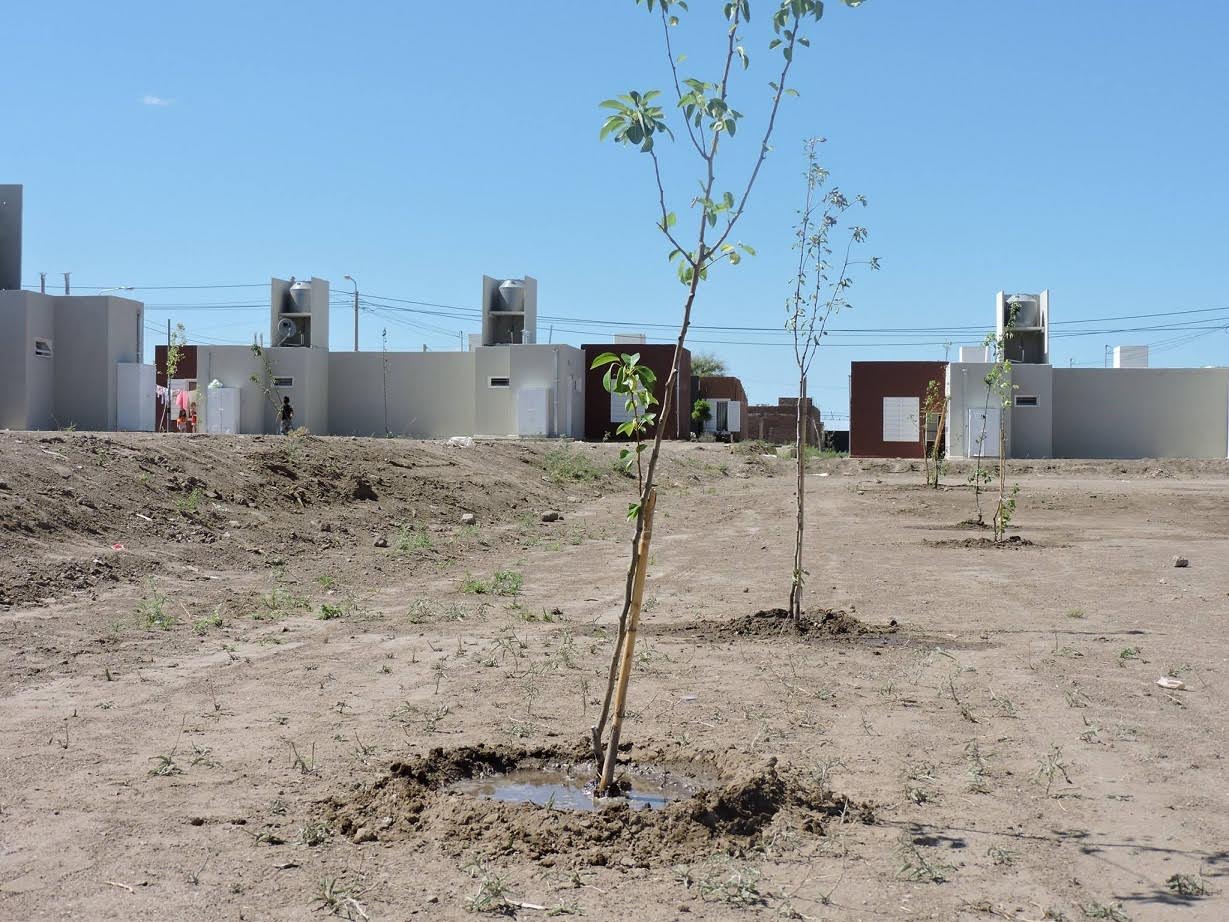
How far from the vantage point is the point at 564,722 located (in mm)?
6070

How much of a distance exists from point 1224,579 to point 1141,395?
1200 inches

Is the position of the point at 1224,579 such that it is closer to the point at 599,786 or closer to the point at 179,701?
the point at 599,786

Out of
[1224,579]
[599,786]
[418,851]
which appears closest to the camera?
[418,851]

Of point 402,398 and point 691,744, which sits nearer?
point 691,744

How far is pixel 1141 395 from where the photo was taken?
39156mm

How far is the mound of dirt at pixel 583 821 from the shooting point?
13.8 feet

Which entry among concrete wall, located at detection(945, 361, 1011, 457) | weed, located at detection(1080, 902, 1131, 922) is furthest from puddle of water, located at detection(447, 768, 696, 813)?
concrete wall, located at detection(945, 361, 1011, 457)

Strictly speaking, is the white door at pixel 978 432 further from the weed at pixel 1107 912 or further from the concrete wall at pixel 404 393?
the weed at pixel 1107 912

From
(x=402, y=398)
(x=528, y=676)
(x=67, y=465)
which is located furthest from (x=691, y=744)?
(x=402, y=398)

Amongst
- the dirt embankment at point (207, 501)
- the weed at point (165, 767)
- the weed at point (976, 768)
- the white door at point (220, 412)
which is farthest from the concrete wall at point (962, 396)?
the weed at point (165, 767)

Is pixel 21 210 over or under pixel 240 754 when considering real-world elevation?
over

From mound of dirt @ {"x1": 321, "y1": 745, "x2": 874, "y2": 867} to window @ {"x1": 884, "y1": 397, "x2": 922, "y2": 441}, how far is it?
36.8 metres

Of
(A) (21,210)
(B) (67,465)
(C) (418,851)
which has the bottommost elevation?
(C) (418,851)

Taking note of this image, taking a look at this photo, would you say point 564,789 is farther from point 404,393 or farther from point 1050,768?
point 404,393
